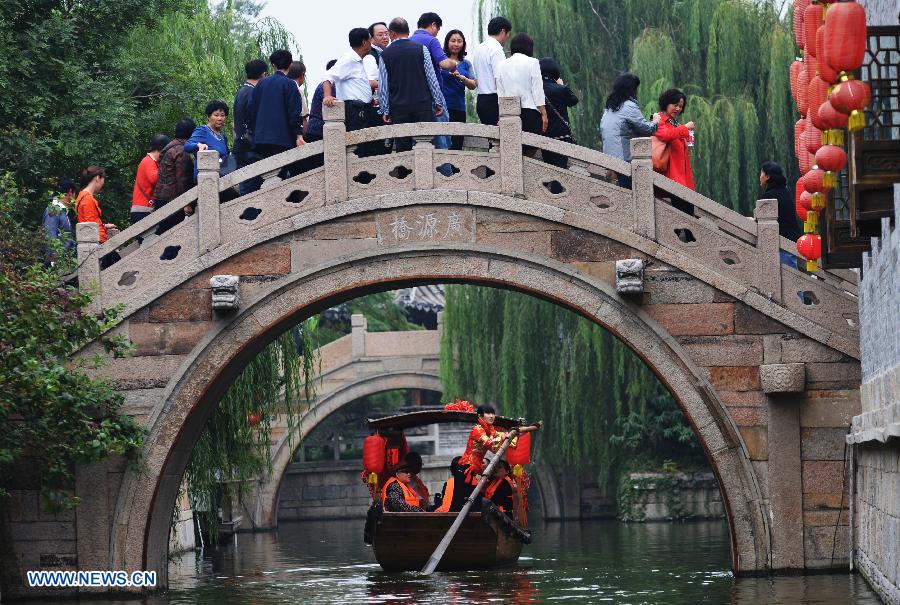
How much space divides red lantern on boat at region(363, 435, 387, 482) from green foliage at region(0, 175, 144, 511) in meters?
3.92

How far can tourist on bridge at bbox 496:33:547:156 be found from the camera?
40.5ft

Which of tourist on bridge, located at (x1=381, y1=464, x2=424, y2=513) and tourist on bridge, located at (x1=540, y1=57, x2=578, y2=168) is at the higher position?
tourist on bridge, located at (x1=540, y1=57, x2=578, y2=168)

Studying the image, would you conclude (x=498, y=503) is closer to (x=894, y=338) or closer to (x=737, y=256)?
(x=737, y=256)

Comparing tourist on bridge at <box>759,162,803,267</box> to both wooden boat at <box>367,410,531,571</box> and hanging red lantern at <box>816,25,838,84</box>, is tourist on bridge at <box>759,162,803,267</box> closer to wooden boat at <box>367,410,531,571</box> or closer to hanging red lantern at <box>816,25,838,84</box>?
wooden boat at <box>367,410,531,571</box>

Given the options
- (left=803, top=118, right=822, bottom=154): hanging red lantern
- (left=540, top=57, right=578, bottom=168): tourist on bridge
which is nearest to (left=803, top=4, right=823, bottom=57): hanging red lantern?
(left=803, top=118, right=822, bottom=154): hanging red lantern

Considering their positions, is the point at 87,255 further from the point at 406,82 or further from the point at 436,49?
the point at 436,49

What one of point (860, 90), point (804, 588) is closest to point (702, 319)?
point (804, 588)

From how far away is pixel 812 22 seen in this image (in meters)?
9.81

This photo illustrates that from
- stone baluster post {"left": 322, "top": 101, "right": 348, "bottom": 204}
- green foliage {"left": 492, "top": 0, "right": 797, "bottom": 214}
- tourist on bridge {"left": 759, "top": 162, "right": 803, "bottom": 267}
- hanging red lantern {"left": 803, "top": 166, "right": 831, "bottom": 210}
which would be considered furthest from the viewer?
green foliage {"left": 492, "top": 0, "right": 797, "bottom": 214}

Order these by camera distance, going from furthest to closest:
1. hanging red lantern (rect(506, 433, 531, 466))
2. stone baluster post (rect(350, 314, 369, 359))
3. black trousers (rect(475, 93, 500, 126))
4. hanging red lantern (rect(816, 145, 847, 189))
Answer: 1. stone baluster post (rect(350, 314, 369, 359))
2. hanging red lantern (rect(506, 433, 531, 466))
3. black trousers (rect(475, 93, 500, 126))
4. hanging red lantern (rect(816, 145, 847, 189))

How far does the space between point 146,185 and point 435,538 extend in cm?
404

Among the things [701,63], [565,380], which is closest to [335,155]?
[701,63]

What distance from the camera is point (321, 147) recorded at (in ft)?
39.9

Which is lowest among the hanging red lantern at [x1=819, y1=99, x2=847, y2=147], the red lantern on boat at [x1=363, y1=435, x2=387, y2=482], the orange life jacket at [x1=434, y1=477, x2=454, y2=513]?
the orange life jacket at [x1=434, y1=477, x2=454, y2=513]
